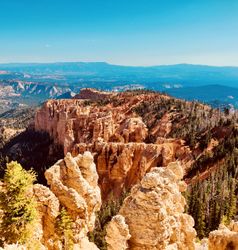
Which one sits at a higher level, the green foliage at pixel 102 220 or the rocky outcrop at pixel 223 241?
the rocky outcrop at pixel 223 241

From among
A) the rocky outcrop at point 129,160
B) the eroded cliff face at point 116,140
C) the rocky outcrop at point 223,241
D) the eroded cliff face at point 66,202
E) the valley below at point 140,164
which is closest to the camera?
the rocky outcrop at point 223,241

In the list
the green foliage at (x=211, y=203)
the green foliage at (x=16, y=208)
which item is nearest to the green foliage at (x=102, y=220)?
the green foliage at (x=211, y=203)

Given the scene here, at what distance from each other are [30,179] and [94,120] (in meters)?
112

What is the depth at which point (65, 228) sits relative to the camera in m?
24.5

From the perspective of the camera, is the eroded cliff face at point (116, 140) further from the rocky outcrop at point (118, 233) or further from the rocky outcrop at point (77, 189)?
the rocky outcrop at point (118, 233)

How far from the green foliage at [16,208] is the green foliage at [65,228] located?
2.16 meters

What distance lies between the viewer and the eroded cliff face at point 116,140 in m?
99.9

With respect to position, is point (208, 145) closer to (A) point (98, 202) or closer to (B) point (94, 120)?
(B) point (94, 120)

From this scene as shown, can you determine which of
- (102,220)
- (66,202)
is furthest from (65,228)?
(102,220)

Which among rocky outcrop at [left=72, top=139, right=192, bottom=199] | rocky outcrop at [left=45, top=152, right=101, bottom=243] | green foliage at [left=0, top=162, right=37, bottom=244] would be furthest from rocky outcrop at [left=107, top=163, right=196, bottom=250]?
rocky outcrop at [left=72, top=139, right=192, bottom=199]

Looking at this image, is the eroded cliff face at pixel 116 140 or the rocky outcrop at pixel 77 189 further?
the eroded cliff face at pixel 116 140

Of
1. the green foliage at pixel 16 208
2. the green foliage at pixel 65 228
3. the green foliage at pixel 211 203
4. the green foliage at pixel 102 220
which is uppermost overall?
the green foliage at pixel 16 208

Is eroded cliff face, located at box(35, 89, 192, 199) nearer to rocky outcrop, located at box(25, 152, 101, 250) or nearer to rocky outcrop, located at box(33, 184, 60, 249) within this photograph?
rocky outcrop, located at box(25, 152, 101, 250)

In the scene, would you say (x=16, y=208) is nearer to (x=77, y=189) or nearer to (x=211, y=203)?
(x=77, y=189)
